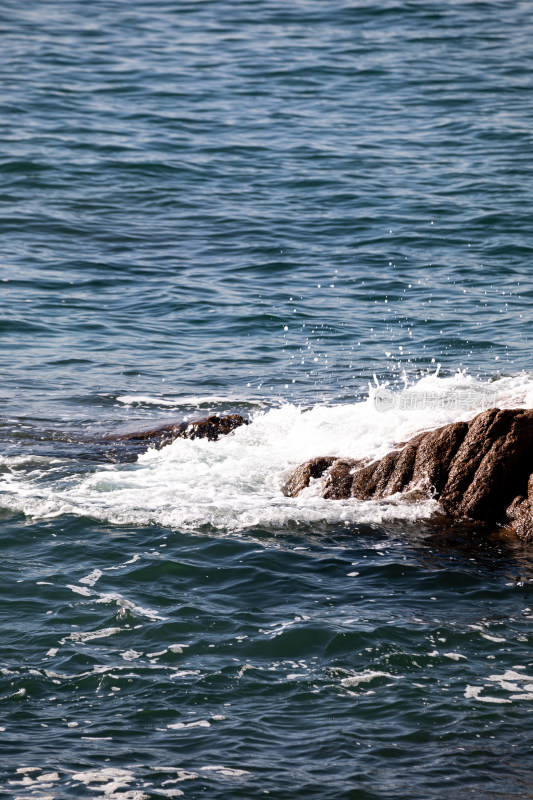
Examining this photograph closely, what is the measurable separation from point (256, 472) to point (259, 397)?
108 inches

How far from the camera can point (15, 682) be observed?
6.48m

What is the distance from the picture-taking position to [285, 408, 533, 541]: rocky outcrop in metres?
8.61

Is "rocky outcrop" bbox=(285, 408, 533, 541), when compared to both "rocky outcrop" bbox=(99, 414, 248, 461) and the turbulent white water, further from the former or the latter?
"rocky outcrop" bbox=(99, 414, 248, 461)

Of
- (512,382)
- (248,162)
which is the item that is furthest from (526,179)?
(512,382)

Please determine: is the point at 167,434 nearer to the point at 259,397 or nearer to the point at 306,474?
the point at 259,397

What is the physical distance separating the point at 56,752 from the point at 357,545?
348cm

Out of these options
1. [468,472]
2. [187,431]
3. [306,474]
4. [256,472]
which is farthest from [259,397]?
[468,472]

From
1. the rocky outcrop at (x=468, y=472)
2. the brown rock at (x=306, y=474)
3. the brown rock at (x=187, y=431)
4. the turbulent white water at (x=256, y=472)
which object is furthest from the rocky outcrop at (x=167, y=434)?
the rocky outcrop at (x=468, y=472)

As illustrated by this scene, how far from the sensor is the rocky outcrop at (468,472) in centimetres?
861

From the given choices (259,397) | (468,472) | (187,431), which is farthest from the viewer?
(259,397)

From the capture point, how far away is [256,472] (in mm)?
10352

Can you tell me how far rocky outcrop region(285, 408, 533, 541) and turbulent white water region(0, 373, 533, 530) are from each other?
0.20m

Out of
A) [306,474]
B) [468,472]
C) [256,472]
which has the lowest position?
[256,472]

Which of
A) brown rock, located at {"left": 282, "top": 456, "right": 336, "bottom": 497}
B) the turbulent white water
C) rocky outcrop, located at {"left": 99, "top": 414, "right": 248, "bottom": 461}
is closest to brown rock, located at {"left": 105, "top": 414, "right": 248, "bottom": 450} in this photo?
rocky outcrop, located at {"left": 99, "top": 414, "right": 248, "bottom": 461}
